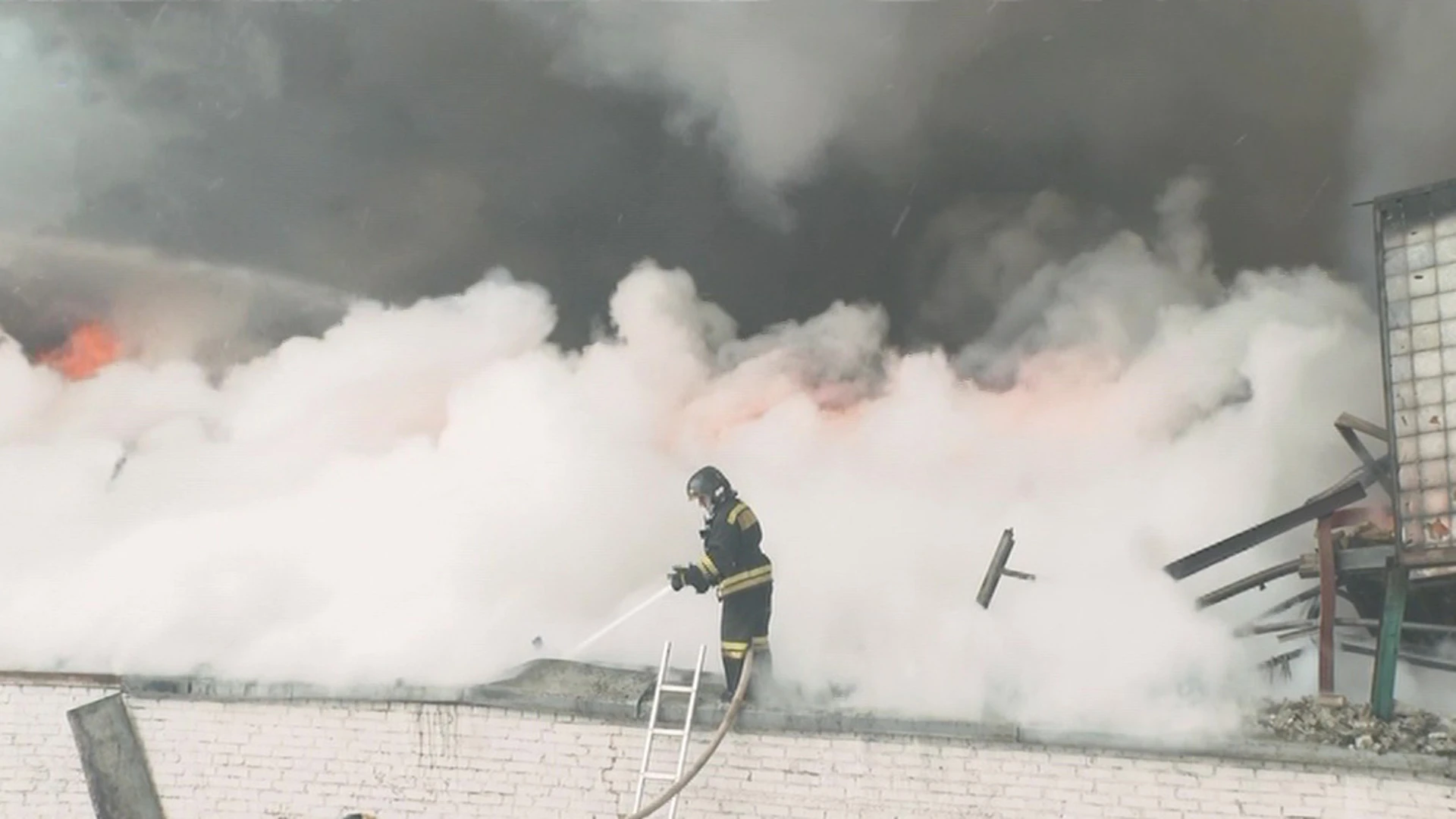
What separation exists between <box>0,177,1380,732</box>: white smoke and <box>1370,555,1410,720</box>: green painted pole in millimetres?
615

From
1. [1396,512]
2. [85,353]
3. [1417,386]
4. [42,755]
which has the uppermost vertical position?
[85,353]

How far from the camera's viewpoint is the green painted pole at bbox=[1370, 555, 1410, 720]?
549cm

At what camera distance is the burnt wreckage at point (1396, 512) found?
18.2 feet

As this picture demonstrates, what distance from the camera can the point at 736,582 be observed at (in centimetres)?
610

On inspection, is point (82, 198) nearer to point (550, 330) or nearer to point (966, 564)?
point (550, 330)

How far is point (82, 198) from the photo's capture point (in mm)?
8398

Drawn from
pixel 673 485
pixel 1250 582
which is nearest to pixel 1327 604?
pixel 1250 582

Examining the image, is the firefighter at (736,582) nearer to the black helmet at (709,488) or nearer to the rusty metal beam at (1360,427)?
the black helmet at (709,488)

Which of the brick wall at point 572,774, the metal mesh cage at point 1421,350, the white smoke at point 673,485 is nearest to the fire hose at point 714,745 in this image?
the brick wall at point 572,774

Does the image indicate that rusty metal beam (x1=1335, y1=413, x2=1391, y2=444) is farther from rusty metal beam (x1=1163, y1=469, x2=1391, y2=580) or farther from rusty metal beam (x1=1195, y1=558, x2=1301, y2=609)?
rusty metal beam (x1=1195, y1=558, x2=1301, y2=609)

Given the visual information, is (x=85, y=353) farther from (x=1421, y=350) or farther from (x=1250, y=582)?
(x=1421, y=350)

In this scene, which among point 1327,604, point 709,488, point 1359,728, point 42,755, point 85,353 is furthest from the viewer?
point 85,353

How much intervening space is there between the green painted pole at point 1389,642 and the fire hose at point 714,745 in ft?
9.27

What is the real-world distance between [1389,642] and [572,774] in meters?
3.88
